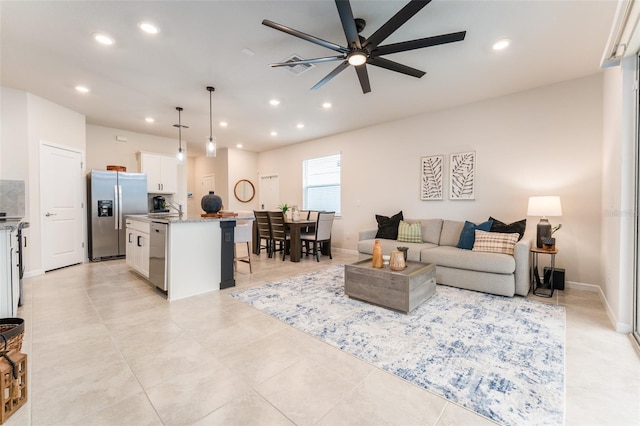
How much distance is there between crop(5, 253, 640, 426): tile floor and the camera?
1.44m

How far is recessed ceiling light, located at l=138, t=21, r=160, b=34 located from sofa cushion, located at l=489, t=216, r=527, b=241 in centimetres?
467

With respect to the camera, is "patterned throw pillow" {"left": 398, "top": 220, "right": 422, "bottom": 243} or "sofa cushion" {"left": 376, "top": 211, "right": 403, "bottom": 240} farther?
"sofa cushion" {"left": 376, "top": 211, "right": 403, "bottom": 240}

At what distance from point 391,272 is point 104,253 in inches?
221

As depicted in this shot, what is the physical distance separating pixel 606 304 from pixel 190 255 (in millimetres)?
4662

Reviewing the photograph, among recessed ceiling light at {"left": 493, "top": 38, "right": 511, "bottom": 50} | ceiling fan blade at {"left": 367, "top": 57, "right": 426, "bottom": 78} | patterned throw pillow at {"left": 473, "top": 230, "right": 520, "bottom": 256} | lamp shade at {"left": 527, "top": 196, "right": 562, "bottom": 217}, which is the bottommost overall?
patterned throw pillow at {"left": 473, "top": 230, "right": 520, "bottom": 256}

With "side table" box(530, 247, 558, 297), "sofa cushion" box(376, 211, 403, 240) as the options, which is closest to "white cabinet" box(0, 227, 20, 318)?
"sofa cushion" box(376, 211, 403, 240)

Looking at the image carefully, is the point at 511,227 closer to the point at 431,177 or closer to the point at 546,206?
the point at 546,206

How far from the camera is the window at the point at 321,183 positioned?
6.60 m

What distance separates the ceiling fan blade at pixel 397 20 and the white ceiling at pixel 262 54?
326 millimetres

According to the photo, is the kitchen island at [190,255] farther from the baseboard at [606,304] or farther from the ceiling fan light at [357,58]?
the baseboard at [606,304]

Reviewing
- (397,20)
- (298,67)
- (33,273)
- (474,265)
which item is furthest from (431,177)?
(33,273)

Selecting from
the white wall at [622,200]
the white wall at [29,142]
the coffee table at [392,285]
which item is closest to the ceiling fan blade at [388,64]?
the white wall at [622,200]

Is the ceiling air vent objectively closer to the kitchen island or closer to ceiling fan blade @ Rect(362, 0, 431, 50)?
ceiling fan blade @ Rect(362, 0, 431, 50)

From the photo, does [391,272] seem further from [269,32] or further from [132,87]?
[132,87]
